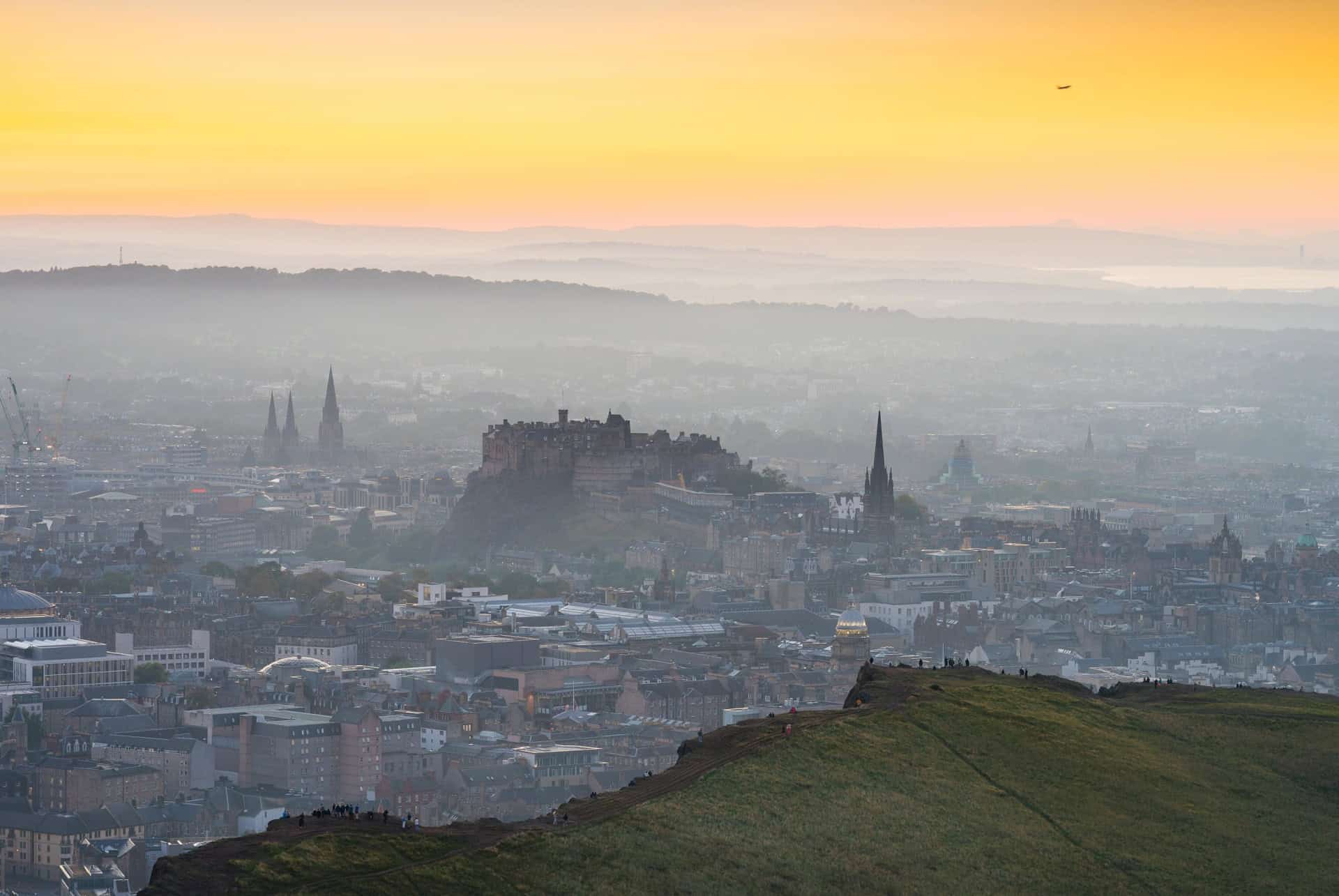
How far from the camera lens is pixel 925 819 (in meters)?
38.1

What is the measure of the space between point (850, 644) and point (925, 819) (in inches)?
2818

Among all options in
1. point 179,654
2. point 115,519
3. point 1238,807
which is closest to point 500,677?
point 179,654

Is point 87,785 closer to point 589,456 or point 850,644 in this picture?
point 850,644

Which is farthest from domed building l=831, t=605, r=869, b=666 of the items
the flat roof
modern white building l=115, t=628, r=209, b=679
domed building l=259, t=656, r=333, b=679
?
the flat roof

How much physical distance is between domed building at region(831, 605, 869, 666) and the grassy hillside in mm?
60900

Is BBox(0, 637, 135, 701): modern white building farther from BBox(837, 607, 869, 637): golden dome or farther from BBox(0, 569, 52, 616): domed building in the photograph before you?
BBox(837, 607, 869, 637): golden dome

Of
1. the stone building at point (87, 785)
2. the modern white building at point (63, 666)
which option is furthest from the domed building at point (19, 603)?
the stone building at point (87, 785)

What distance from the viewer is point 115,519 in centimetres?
19450

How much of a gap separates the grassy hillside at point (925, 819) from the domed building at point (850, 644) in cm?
6090

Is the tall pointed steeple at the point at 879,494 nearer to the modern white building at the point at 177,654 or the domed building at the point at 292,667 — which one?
the modern white building at the point at 177,654

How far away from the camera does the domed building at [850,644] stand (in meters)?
108

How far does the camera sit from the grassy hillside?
3372cm

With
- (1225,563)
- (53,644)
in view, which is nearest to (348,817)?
(53,644)

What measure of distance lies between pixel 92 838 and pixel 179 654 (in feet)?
130
